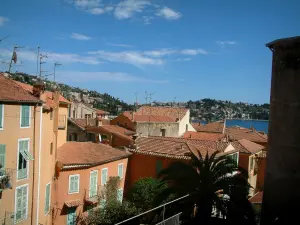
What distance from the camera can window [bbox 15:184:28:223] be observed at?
21097 millimetres

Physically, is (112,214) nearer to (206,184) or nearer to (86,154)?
(86,154)

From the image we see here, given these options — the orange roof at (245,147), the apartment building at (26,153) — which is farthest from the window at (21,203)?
the orange roof at (245,147)

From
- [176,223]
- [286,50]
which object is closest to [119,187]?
[176,223]

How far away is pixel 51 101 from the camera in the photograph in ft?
84.3

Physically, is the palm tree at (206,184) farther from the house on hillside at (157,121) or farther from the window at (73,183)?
the house on hillside at (157,121)

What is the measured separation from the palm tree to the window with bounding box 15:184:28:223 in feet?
31.8

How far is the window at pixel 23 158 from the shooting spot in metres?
21.1

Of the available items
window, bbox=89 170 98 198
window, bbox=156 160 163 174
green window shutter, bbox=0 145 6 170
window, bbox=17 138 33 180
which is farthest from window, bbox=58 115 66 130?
green window shutter, bbox=0 145 6 170

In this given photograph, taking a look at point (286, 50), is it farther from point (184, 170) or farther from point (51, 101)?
point (51, 101)

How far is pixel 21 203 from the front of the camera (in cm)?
2150

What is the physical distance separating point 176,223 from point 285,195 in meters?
4.15

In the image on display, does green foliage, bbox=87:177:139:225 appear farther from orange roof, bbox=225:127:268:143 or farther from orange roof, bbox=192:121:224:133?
orange roof, bbox=192:121:224:133

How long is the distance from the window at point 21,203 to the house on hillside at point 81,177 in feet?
13.1

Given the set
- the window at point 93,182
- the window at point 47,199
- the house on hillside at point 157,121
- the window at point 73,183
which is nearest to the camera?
the window at point 47,199
